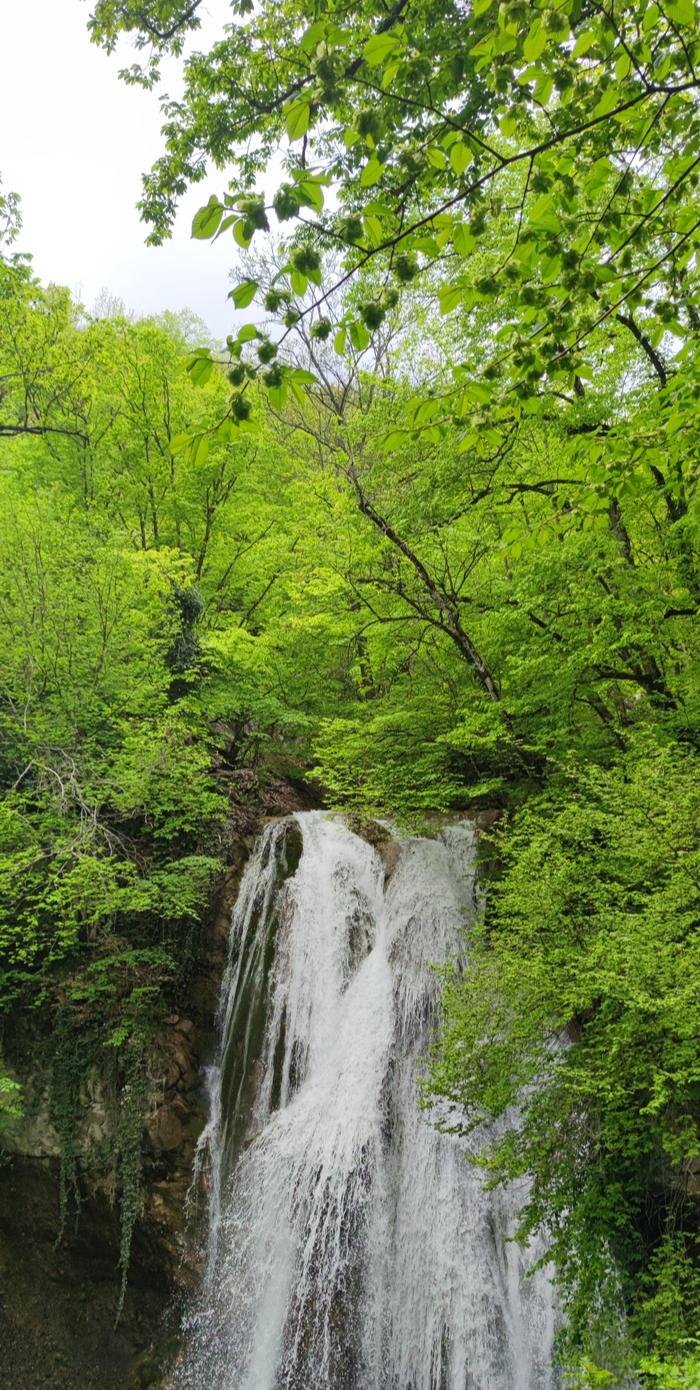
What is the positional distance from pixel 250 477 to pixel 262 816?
6280 millimetres

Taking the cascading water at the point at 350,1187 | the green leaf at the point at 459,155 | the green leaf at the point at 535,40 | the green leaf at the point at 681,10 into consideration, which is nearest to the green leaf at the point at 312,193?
the green leaf at the point at 459,155

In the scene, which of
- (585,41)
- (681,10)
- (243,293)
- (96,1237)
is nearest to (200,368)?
(243,293)

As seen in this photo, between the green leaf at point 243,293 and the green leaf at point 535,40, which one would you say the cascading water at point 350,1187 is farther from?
the green leaf at point 535,40

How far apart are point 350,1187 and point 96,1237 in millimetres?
3175

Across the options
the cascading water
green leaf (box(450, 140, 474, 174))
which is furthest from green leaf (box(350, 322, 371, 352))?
the cascading water

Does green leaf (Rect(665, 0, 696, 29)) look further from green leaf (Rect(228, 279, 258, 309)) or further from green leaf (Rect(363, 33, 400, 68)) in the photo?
green leaf (Rect(228, 279, 258, 309))

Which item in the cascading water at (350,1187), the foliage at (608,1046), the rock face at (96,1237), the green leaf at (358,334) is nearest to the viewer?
the green leaf at (358,334)

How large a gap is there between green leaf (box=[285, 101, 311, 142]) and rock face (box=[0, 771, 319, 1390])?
8.34m

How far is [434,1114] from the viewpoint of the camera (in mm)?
6453

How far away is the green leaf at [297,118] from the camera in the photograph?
1.33m

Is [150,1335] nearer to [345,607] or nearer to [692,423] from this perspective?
[345,607]

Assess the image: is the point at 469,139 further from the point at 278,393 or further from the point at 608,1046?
the point at 608,1046

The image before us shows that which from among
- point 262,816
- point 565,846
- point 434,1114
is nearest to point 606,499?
point 565,846

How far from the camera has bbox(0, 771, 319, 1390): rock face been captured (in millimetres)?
6676
